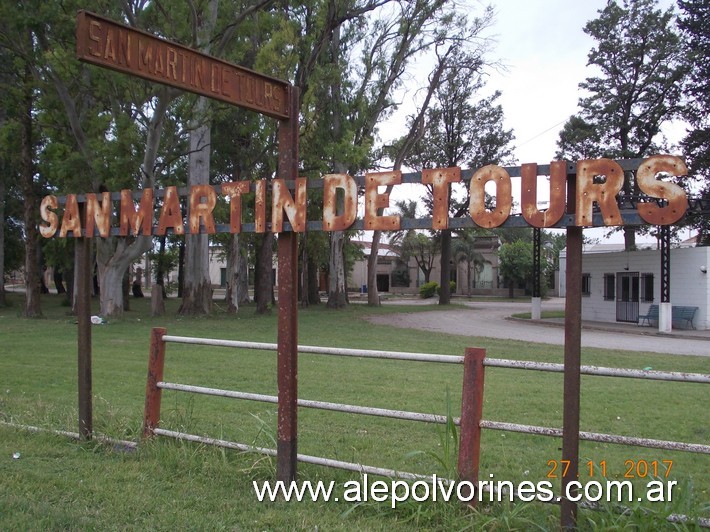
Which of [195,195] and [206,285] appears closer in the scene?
[195,195]

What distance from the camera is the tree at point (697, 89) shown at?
29.9 meters

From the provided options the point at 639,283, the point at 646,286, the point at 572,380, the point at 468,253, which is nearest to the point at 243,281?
the point at 639,283

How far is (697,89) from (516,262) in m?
32.3

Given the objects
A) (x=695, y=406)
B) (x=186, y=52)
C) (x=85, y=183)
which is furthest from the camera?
(x=85, y=183)

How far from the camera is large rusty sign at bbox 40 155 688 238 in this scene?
3.85m

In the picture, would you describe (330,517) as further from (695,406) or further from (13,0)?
(13,0)

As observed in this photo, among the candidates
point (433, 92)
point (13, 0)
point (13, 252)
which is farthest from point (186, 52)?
point (13, 252)

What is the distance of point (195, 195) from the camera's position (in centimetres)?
579

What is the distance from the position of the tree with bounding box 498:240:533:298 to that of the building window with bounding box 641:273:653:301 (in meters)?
34.1

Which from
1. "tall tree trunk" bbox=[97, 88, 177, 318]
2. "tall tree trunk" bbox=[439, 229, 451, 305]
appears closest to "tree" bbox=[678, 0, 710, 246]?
"tall tree trunk" bbox=[439, 229, 451, 305]

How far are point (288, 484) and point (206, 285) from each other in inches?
895

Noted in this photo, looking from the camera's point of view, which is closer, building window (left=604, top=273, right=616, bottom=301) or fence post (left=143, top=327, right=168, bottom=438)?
fence post (left=143, top=327, right=168, bottom=438)

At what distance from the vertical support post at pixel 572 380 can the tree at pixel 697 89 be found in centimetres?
2864

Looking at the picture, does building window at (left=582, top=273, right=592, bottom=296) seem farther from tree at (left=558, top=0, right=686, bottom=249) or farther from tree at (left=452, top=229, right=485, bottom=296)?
tree at (left=452, top=229, right=485, bottom=296)
